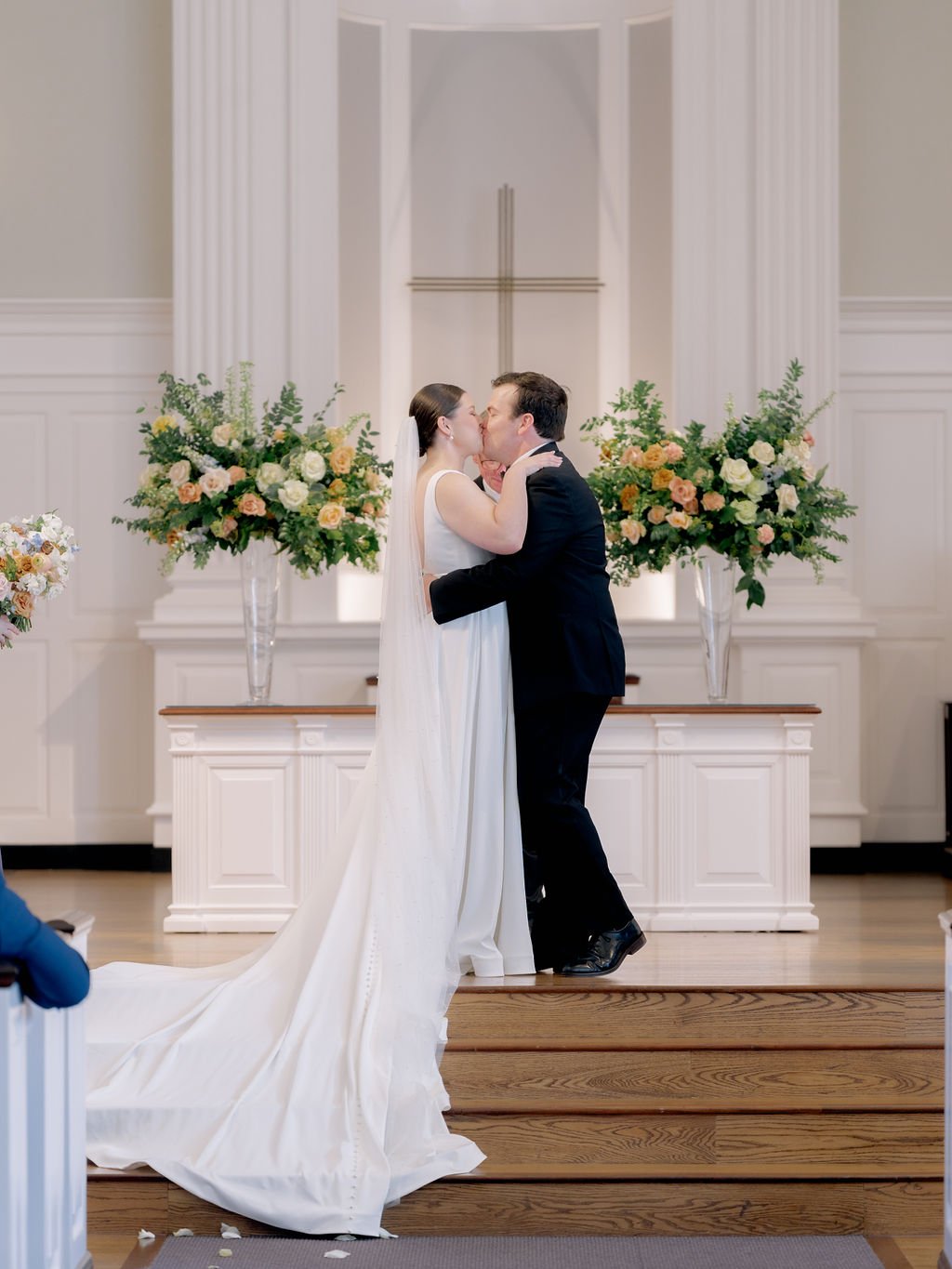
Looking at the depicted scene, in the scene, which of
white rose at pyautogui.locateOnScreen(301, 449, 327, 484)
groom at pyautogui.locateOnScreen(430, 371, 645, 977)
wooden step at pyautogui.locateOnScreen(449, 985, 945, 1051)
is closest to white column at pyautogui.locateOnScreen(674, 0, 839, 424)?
white rose at pyautogui.locateOnScreen(301, 449, 327, 484)

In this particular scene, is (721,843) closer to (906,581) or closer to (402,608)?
(402,608)

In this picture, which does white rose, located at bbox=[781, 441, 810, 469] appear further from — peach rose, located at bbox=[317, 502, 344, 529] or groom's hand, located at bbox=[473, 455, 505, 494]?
peach rose, located at bbox=[317, 502, 344, 529]

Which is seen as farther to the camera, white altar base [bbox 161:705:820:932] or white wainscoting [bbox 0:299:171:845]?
white wainscoting [bbox 0:299:171:845]

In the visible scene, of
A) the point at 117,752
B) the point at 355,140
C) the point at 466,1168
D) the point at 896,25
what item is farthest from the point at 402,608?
the point at 896,25

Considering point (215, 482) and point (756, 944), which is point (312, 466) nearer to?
point (215, 482)

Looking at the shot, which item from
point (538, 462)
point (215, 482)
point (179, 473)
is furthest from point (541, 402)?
point (179, 473)

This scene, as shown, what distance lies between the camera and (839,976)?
4.63 meters

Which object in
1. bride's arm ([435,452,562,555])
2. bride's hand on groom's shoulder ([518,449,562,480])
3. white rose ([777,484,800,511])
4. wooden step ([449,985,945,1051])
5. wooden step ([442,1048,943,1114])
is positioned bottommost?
wooden step ([442,1048,943,1114])

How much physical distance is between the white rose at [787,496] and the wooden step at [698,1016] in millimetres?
1967

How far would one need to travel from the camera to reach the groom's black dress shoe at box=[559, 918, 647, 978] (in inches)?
181

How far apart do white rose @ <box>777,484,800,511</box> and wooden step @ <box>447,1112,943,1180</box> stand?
2387mm

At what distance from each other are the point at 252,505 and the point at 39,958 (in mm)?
3245

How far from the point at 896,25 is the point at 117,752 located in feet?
19.5

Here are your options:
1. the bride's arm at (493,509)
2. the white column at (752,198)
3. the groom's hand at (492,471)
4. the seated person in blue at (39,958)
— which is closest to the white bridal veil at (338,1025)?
the bride's arm at (493,509)
